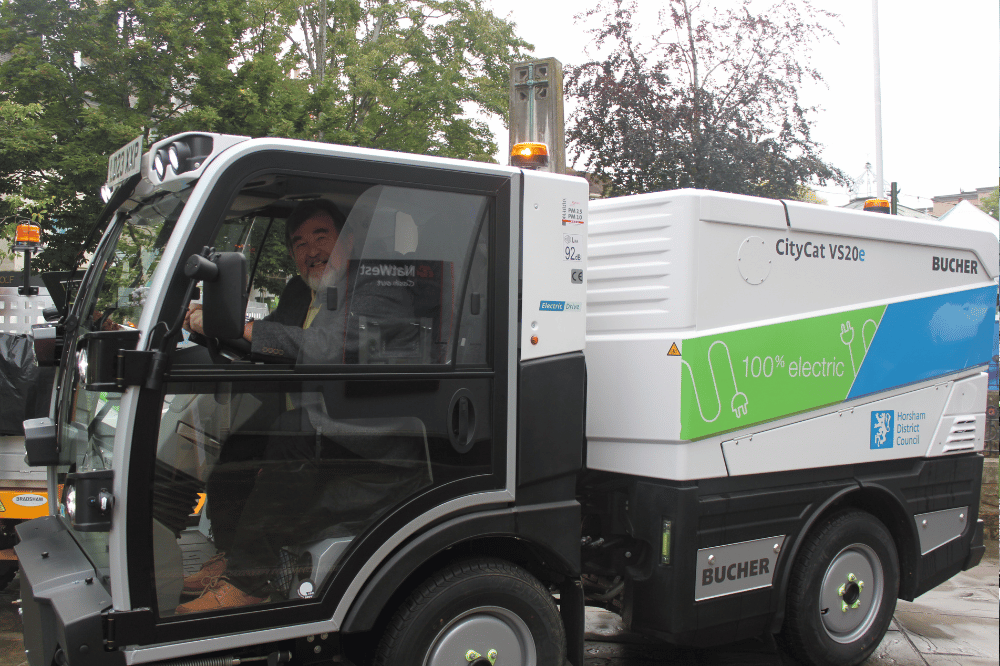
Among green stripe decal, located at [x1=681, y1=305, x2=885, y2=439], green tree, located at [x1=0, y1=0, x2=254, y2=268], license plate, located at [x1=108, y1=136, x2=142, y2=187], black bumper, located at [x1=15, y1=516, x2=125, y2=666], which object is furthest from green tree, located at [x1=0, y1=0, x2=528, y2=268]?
green stripe decal, located at [x1=681, y1=305, x2=885, y2=439]

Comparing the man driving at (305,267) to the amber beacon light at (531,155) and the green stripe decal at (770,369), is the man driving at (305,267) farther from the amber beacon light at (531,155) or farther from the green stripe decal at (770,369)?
the green stripe decal at (770,369)

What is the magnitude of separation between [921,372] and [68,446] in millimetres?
4451

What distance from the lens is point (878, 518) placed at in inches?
186

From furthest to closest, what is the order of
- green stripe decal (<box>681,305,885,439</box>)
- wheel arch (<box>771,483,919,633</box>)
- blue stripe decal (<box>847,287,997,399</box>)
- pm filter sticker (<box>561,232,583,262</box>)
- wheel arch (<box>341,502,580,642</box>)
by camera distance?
blue stripe decal (<box>847,287,997,399</box>) < wheel arch (<box>771,483,919,633</box>) < green stripe decal (<box>681,305,885,439</box>) < pm filter sticker (<box>561,232,583,262</box>) < wheel arch (<box>341,502,580,642</box>)

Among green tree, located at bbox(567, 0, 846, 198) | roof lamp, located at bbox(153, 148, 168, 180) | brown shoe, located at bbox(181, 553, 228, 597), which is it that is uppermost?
green tree, located at bbox(567, 0, 846, 198)

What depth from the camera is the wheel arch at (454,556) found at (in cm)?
305

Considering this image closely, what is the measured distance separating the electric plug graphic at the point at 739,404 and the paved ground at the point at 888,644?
5.05ft

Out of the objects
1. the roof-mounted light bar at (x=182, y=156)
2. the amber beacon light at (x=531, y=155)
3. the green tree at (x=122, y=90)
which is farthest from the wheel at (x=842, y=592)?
the green tree at (x=122, y=90)

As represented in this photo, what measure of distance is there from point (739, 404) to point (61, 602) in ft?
9.57

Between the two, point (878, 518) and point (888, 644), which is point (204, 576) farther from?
point (888, 644)

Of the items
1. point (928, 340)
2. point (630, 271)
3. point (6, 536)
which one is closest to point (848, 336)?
point (928, 340)

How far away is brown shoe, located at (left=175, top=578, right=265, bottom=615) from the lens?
2.81 meters

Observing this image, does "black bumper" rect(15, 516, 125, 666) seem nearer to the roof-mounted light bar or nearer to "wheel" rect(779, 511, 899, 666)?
the roof-mounted light bar

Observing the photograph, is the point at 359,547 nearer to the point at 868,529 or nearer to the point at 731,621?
the point at 731,621
